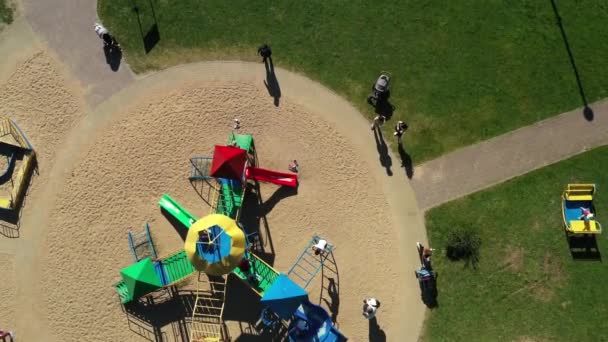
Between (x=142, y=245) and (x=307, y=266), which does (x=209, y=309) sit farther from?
(x=307, y=266)

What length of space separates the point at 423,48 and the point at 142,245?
1405 centimetres

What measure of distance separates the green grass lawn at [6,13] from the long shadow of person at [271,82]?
35.9 feet

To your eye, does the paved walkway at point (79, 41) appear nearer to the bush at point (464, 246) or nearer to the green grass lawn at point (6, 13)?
the green grass lawn at point (6, 13)

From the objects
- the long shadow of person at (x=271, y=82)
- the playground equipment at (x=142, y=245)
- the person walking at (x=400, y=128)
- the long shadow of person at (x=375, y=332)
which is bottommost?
the long shadow of person at (x=375, y=332)

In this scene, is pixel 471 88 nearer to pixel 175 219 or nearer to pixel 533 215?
pixel 533 215

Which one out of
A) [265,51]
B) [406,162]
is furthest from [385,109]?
[265,51]

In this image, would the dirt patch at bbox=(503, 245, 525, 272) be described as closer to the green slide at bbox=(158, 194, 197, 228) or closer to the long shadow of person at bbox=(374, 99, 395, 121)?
the long shadow of person at bbox=(374, 99, 395, 121)

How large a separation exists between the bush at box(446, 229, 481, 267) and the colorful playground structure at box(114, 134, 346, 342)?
493 cm

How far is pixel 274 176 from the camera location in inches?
741

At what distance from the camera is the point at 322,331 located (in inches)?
715

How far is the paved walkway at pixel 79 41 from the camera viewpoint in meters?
19.5

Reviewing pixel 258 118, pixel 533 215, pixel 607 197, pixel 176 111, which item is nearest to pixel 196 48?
pixel 176 111

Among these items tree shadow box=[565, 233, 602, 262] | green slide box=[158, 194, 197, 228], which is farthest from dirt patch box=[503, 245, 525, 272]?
green slide box=[158, 194, 197, 228]

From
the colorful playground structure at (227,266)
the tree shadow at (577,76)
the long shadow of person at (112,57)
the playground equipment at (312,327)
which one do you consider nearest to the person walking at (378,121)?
the colorful playground structure at (227,266)
